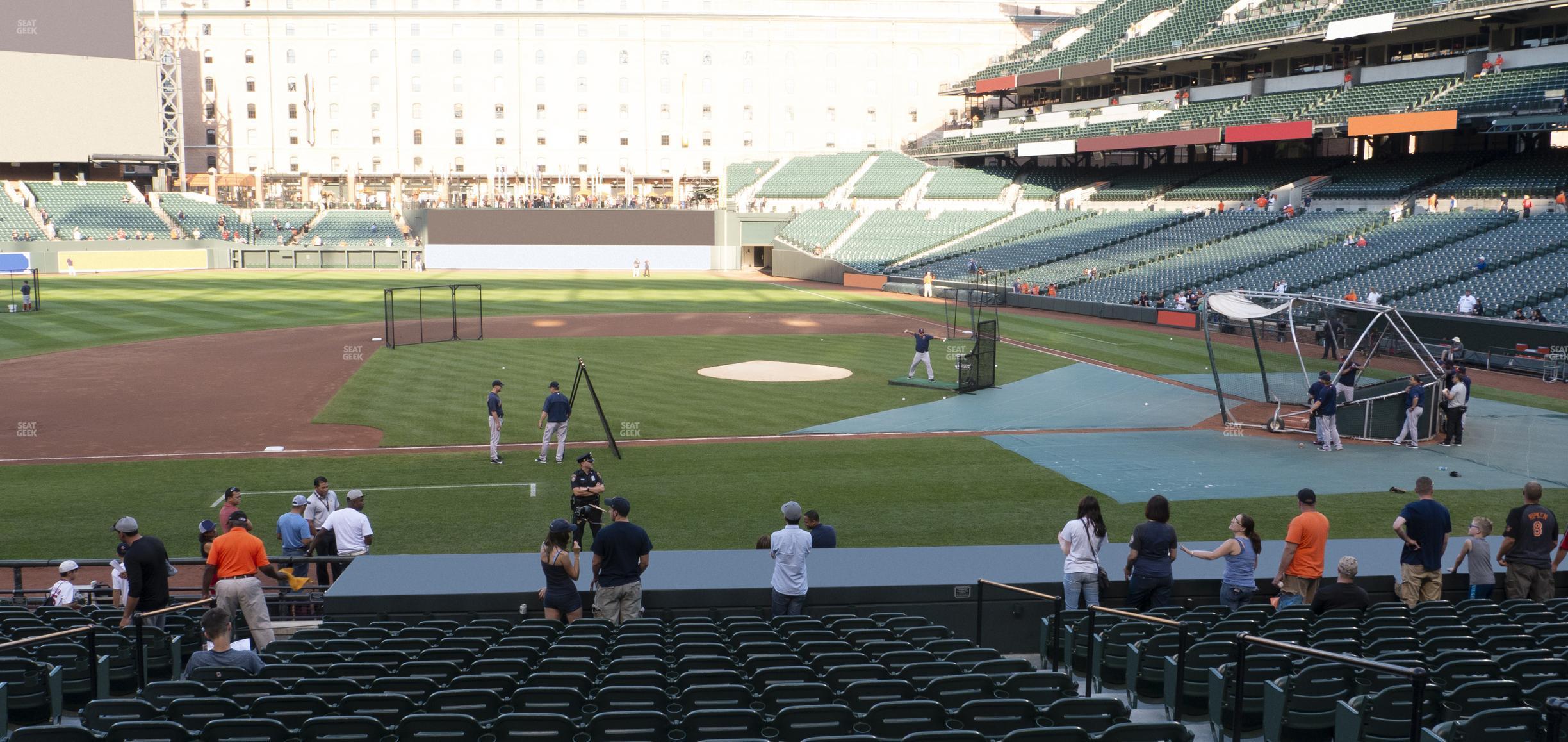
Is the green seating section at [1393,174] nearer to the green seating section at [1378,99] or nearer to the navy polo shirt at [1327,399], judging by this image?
the green seating section at [1378,99]

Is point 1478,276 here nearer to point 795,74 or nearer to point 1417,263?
point 1417,263

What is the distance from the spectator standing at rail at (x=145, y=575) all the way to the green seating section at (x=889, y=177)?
7624 centimetres

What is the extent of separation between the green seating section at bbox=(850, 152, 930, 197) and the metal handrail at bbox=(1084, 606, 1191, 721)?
7645 centimetres

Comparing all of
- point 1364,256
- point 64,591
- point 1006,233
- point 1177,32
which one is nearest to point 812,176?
point 1006,233

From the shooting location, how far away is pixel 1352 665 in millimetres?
7410

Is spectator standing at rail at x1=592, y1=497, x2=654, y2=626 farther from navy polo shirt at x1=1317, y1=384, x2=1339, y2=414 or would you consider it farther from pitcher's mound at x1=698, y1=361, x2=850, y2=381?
pitcher's mound at x1=698, y1=361, x2=850, y2=381

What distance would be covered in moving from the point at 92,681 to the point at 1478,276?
45602 millimetres

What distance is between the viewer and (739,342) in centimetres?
4125

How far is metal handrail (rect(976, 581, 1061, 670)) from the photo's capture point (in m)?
9.84

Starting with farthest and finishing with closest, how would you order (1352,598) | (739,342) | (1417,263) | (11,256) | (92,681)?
(11,256) < (1417,263) < (739,342) < (1352,598) < (92,681)

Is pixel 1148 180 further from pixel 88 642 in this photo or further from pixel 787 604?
pixel 88 642

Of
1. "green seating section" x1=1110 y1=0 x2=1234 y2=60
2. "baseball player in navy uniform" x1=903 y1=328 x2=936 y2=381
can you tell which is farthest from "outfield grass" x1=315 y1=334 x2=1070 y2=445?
"green seating section" x1=1110 y1=0 x2=1234 y2=60

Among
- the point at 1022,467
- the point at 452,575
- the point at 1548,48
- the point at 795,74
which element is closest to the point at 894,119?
the point at 795,74

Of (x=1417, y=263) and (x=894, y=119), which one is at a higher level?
(x=894, y=119)
